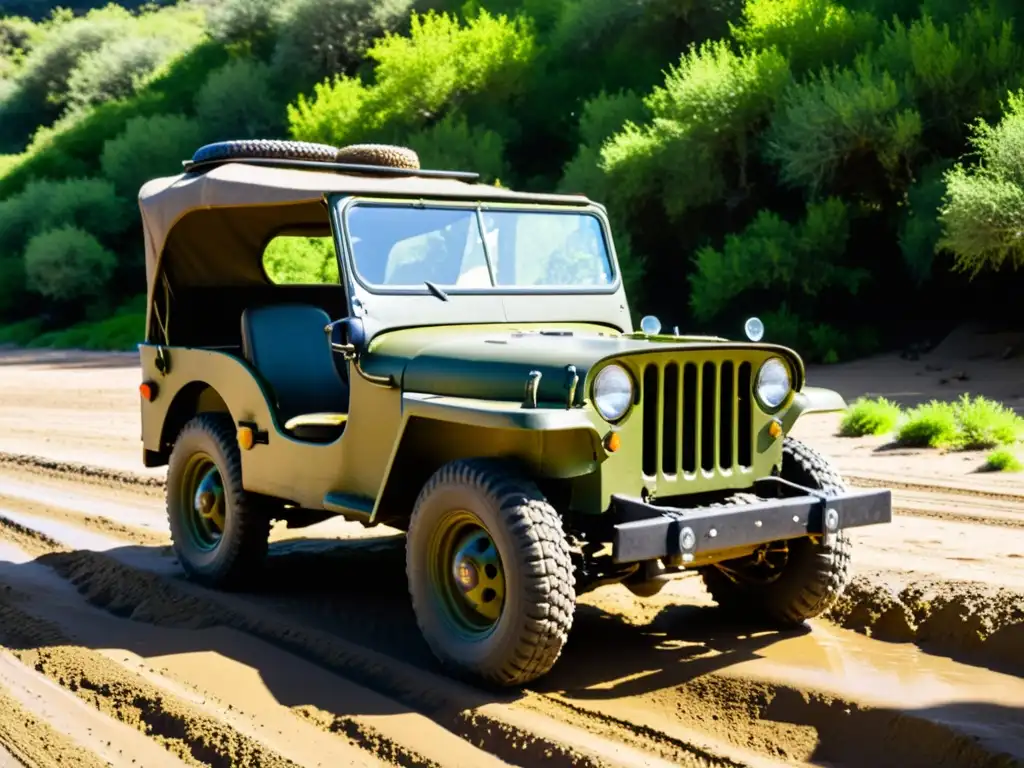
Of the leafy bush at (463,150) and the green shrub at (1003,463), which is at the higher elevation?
the leafy bush at (463,150)

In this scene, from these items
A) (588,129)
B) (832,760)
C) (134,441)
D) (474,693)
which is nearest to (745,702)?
(832,760)

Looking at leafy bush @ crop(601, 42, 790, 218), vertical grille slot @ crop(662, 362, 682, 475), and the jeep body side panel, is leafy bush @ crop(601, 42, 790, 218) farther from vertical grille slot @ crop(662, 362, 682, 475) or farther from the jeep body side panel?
vertical grille slot @ crop(662, 362, 682, 475)

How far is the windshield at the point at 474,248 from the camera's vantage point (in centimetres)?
562

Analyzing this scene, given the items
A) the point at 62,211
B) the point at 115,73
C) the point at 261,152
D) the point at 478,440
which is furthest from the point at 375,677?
the point at 115,73

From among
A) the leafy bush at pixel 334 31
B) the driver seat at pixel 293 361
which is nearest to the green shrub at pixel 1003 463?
the driver seat at pixel 293 361

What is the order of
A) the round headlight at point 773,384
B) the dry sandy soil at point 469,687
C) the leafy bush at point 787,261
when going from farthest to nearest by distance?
the leafy bush at point 787,261, the round headlight at point 773,384, the dry sandy soil at point 469,687

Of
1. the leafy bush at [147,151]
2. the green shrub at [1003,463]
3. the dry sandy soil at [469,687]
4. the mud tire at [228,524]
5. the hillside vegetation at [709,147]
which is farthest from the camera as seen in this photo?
the leafy bush at [147,151]

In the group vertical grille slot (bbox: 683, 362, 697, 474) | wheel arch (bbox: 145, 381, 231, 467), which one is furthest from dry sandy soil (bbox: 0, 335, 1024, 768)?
vertical grille slot (bbox: 683, 362, 697, 474)

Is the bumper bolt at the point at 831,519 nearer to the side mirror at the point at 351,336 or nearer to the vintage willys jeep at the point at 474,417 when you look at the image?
the vintage willys jeep at the point at 474,417

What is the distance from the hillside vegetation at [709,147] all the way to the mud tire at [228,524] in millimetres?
9741

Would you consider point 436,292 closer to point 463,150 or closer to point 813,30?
point 813,30

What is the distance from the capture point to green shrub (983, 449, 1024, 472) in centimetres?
911

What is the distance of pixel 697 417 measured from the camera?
473cm

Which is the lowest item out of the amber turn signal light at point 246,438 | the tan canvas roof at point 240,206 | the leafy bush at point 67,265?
the amber turn signal light at point 246,438
